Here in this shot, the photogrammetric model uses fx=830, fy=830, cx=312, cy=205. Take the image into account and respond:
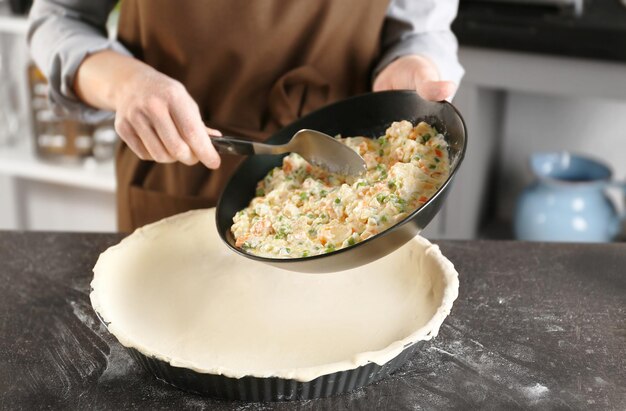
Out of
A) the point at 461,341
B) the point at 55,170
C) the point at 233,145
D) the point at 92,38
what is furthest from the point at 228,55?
the point at 55,170

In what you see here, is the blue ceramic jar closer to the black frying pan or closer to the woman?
the woman

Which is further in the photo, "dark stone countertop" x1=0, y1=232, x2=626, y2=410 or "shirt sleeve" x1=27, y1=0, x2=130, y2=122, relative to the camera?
"shirt sleeve" x1=27, y1=0, x2=130, y2=122

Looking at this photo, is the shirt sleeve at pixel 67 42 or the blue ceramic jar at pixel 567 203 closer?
the shirt sleeve at pixel 67 42

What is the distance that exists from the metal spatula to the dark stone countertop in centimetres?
22

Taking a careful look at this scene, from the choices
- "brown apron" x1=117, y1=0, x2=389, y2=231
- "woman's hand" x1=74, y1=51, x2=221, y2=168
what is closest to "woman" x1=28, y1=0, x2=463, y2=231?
"brown apron" x1=117, y1=0, x2=389, y2=231

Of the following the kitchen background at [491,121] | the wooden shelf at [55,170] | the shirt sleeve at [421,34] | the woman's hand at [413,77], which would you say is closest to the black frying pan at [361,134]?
the woman's hand at [413,77]

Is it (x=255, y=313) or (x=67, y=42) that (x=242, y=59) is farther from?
(x=255, y=313)

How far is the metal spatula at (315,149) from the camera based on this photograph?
100 centimetres

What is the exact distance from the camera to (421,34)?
1326 mm

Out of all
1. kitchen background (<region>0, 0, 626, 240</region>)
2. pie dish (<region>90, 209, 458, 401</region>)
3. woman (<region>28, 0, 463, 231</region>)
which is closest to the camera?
pie dish (<region>90, 209, 458, 401</region>)

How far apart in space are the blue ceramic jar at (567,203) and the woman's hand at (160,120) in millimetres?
1190

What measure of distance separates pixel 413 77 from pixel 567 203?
100 cm

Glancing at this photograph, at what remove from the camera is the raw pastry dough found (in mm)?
865

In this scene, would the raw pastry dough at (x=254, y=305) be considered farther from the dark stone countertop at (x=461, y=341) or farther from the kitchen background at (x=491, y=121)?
the kitchen background at (x=491, y=121)
